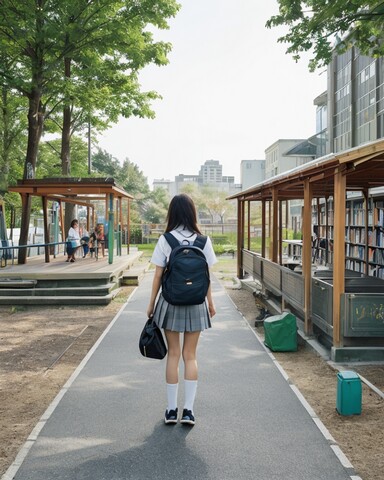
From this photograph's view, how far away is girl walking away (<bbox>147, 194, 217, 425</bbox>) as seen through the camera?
16.0 feet

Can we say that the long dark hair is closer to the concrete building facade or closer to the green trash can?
the green trash can

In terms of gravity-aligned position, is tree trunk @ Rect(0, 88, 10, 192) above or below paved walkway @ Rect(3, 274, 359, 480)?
above

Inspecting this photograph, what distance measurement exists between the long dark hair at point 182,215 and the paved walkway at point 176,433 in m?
1.77

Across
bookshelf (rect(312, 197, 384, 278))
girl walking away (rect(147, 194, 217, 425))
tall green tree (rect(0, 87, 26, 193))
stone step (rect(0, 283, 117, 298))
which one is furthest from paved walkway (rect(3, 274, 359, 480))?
tall green tree (rect(0, 87, 26, 193))

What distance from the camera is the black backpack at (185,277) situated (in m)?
4.79

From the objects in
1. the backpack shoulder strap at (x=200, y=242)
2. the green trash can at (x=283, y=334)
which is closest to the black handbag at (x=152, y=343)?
the backpack shoulder strap at (x=200, y=242)

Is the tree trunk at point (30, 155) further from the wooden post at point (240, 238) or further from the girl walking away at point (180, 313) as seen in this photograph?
the girl walking away at point (180, 313)

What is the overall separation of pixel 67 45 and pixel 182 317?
1644cm

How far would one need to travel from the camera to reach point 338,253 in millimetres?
8039

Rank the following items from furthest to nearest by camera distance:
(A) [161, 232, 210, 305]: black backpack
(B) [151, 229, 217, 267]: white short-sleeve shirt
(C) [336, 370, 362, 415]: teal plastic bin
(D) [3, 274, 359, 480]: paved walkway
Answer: (C) [336, 370, 362, 415]: teal plastic bin < (B) [151, 229, 217, 267]: white short-sleeve shirt < (A) [161, 232, 210, 305]: black backpack < (D) [3, 274, 359, 480]: paved walkway

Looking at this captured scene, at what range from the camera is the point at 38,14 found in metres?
18.4

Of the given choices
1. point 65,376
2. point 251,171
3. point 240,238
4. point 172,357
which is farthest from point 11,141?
point 251,171

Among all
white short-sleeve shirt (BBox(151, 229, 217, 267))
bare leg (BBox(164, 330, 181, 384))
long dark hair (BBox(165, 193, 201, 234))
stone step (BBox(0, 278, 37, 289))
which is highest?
long dark hair (BBox(165, 193, 201, 234))

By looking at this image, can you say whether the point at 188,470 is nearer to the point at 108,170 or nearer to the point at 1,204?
the point at 1,204
